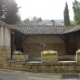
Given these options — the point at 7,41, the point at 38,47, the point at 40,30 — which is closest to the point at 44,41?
the point at 38,47

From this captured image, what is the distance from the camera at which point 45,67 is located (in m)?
10.8

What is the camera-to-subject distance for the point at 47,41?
18.1 meters

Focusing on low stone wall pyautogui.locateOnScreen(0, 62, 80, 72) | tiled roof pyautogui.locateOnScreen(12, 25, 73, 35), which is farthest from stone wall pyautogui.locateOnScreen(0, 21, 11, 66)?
tiled roof pyautogui.locateOnScreen(12, 25, 73, 35)

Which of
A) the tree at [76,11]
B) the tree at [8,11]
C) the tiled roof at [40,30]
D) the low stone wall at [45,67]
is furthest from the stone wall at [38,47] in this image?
the tree at [76,11]

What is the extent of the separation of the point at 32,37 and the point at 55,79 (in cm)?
942

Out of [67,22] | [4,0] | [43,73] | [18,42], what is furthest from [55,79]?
[67,22]

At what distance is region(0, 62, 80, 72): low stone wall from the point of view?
420 inches

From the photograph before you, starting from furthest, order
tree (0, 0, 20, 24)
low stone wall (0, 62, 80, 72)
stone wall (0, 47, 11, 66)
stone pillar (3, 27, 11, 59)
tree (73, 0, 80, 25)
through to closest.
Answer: tree (73, 0, 80, 25) < tree (0, 0, 20, 24) < stone pillar (3, 27, 11, 59) < stone wall (0, 47, 11, 66) < low stone wall (0, 62, 80, 72)

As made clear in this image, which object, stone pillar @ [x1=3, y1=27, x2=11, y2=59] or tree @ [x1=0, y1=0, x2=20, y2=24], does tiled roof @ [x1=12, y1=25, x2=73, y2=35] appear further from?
tree @ [x1=0, y1=0, x2=20, y2=24]

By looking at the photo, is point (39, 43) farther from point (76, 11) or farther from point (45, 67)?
point (76, 11)

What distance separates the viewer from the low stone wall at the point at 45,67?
10.7 meters

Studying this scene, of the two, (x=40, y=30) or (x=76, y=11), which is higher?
(x=76, y=11)

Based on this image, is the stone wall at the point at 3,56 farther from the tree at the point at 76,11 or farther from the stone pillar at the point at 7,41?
the tree at the point at 76,11

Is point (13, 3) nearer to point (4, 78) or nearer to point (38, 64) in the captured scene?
point (38, 64)
